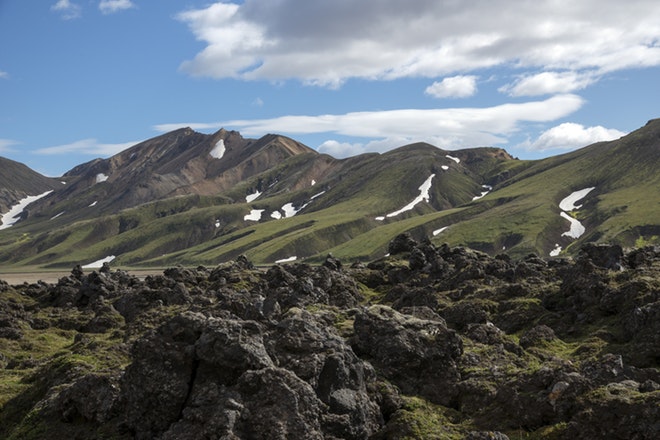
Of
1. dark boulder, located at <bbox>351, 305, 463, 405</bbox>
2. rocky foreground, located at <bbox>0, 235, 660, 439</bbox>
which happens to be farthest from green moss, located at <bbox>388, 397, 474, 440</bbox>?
dark boulder, located at <bbox>351, 305, 463, 405</bbox>

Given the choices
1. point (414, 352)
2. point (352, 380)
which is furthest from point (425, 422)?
point (414, 352)

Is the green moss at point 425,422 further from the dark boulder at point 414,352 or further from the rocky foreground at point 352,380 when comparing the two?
the dark boulder at point 414,352

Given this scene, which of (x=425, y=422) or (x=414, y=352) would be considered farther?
(x=414, y=352)

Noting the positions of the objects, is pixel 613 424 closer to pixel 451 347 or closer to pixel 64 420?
pixel 451 347

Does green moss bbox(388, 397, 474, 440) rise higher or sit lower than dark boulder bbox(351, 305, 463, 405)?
lower

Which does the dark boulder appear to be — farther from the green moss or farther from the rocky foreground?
the green moss

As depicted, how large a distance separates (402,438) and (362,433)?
1751mm

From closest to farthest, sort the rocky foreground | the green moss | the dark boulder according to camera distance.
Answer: the rocky foreground < the green moss < the dark boulder

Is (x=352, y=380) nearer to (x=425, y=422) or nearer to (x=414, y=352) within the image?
(x=425, y=422)

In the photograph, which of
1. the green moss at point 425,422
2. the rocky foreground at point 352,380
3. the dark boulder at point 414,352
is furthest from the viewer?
the dark boulder at point 414,352

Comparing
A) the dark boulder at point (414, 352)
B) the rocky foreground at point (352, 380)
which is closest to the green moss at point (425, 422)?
the rocky foreground at point (352, 380)

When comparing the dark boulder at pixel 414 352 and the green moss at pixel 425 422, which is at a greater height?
the dark boulder at pixel 414 352

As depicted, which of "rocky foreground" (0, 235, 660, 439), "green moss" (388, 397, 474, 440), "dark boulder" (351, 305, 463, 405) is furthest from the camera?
"dark boulder" (351, 305, 463, 405)

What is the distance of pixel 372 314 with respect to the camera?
125 feet
